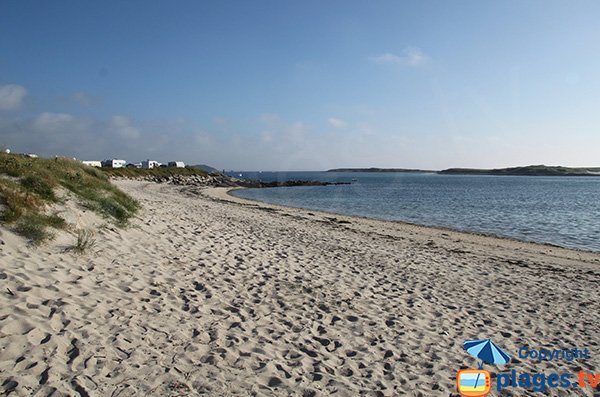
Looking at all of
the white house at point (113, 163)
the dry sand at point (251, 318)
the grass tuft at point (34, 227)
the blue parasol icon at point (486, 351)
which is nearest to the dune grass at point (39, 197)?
the grass tuft at point (34, 227)

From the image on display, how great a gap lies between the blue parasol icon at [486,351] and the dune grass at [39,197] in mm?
8726

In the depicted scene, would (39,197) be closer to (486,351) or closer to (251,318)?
(251,318)

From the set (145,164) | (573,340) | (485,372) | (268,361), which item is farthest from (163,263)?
(145,164)

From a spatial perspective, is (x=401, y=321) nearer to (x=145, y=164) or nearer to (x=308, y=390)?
(x=308, y=390)

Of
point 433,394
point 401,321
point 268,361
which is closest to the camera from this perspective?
point 433,394

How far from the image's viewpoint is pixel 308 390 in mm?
4672

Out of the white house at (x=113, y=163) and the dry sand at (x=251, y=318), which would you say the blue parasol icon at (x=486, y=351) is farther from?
the white house at (x=113, y=163)

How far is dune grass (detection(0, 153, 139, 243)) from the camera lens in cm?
799

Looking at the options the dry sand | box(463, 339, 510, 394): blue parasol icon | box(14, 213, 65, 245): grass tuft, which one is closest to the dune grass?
box(14, 213, 65, 245): grass tuft

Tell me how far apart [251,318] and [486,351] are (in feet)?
13.2

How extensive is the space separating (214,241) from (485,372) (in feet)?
30.2

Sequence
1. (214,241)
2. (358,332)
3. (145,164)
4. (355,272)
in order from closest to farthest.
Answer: (358,332), (355,272), (214,241), (145,164)

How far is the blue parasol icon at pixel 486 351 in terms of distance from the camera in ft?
19.1

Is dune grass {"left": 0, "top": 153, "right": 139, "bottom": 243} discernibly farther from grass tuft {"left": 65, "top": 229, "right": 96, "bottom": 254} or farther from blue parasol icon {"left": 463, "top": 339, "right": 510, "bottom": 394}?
blue parasol icon {"left": 463, "top": 339, "right": 510, "bottom": 394}
